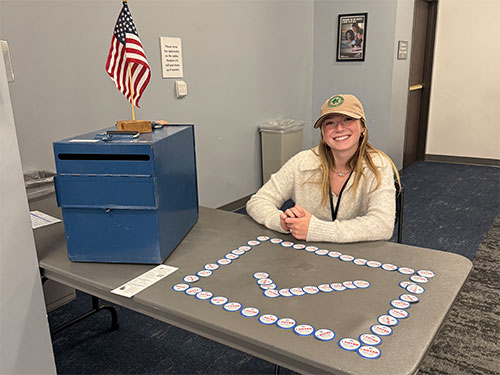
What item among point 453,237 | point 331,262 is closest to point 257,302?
point 331,262

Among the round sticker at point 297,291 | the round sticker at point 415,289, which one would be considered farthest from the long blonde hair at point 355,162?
the round sticker at point 297,291

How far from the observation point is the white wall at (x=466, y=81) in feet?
17.9

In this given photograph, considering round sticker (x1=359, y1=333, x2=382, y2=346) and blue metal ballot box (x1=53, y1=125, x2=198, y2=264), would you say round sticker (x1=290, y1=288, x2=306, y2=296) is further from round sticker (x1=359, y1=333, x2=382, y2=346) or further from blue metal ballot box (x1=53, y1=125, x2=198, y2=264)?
blue metal ballot box (x1=53, y1=125, x2=198, y2=264)

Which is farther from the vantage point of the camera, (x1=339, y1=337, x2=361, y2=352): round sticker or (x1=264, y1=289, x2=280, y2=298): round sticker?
(x1=264, y1=289, x2=280, y2=298): round sticker

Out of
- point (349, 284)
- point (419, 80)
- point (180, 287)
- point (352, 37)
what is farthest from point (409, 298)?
point (419, 80)

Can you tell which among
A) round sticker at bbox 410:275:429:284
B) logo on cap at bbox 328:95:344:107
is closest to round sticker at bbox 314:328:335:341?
round sticker at bbox 410:275:429:284

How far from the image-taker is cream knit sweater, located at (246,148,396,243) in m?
1.38

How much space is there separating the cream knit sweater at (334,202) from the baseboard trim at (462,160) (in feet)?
16.4

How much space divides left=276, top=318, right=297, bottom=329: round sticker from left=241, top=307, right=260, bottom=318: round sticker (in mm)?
63

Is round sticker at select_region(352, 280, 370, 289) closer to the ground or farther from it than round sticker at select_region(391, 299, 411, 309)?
farther from it

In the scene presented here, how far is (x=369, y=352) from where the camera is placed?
837mm

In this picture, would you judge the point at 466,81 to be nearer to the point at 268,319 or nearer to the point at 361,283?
the point at 361,283

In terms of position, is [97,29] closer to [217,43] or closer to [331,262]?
[217,43]

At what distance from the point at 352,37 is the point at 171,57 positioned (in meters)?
2.50
